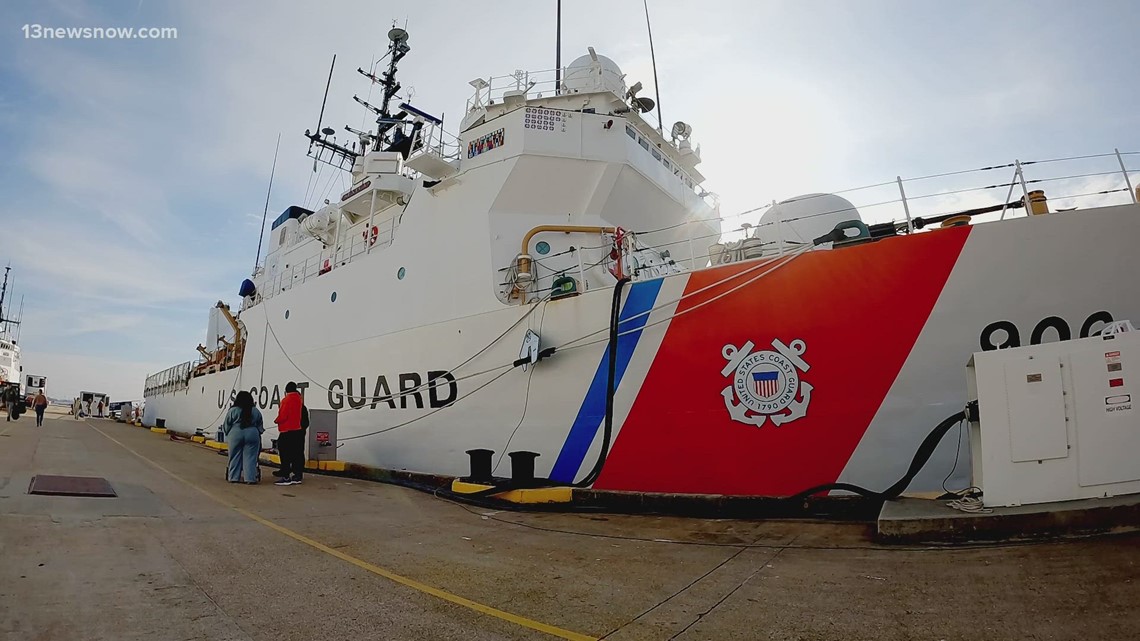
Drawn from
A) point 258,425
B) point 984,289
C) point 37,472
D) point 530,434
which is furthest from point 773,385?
point 37,472

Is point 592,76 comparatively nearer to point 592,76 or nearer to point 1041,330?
point 592,76

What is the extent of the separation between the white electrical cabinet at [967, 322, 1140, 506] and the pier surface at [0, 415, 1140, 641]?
0.51 metres

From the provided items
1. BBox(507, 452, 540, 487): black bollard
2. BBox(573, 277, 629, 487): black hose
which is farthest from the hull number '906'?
BBox(507, 452, 540, 487): black bollard

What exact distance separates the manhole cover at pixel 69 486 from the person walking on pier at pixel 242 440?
130cm

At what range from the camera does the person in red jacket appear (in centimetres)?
752

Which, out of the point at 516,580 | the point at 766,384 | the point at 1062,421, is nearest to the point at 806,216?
the point at 766,384

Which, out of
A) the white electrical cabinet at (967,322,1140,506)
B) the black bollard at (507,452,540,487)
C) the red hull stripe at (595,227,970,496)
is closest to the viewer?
the white electrical cabinet at (967,322,1140,506)

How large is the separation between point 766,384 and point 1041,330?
2350 millimetres

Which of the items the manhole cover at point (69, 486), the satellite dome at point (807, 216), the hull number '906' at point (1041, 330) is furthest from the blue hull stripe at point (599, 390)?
the manhole cover at point (69, 486)

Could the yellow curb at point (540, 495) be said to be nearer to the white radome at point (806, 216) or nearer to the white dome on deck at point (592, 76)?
the white radome at point (806, 216)

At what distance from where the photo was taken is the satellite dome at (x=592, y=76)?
10078mm

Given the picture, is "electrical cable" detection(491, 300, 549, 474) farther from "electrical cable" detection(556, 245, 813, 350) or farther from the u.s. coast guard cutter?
"electrical cable" detection(556, 245, 813, 350)

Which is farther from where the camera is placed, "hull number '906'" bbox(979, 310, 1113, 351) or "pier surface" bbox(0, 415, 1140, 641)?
"hull number '906'" bbox(979, 310, 1113, 351)

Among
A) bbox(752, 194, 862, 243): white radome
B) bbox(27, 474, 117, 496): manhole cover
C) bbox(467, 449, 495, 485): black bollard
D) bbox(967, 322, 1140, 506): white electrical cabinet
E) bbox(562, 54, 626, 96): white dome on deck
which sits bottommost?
bbox(27, 474, 117, 496): manhole cover
